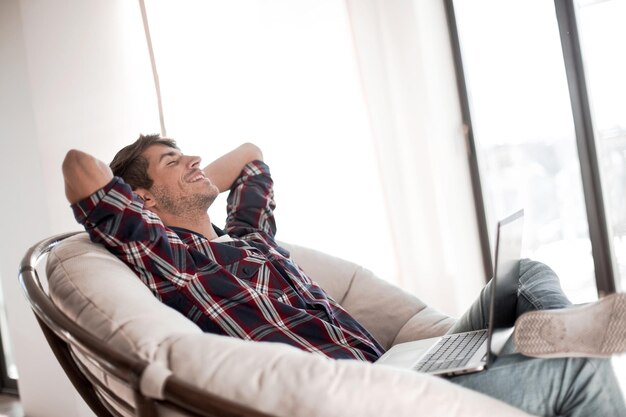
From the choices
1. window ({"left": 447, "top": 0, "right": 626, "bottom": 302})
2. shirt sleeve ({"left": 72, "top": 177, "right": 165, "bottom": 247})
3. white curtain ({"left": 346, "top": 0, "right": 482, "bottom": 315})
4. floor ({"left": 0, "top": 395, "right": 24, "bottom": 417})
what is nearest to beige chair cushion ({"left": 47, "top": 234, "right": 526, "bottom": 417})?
shirt sleeve ({"left": 72, "top": 177, "right": 165, "bottom": 247})

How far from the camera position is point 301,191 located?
3.96 meters

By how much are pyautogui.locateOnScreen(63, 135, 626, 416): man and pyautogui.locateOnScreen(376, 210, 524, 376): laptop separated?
4 cm

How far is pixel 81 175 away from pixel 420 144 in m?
2.52

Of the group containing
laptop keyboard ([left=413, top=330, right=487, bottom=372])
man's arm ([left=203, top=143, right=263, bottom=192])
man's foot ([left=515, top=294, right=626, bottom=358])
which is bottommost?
laptop keyboard ([left=413, top=330, right=487, bottom=372])

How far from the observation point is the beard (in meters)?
2.28

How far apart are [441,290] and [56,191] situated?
78.9 inches

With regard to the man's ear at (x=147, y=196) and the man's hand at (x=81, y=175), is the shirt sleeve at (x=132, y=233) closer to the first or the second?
the man's hand at (x=81, y=175)

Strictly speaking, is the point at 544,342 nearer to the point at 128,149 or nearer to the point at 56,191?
the point at 128,149

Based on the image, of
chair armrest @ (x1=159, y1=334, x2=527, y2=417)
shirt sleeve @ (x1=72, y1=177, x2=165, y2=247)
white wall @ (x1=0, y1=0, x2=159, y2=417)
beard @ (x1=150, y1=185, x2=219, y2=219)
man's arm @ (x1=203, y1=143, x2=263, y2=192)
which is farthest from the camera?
white wall @ (x1=0, y1=0, x2=159, y2=417)

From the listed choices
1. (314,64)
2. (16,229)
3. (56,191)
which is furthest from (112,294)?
(314,64)

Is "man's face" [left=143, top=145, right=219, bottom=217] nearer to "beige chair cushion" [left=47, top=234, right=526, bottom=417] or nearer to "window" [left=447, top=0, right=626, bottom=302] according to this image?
"beige chair cushion" [left=47, top=234, right=526, bottom=417]

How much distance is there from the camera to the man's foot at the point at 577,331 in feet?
3.97

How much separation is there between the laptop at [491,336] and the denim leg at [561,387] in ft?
0.25

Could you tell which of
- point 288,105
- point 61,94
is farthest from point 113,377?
point 288,105
